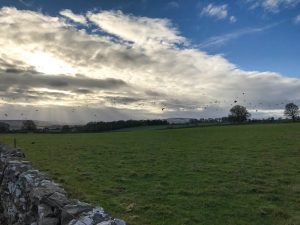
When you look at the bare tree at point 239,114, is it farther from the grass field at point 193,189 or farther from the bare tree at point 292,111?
the grass field at point 193,189

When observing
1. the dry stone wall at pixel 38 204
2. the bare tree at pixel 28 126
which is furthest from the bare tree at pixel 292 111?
the dry stone wall at pixel 38 204

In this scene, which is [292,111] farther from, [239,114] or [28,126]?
[28,126]

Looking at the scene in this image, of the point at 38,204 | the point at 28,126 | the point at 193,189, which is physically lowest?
the point at 193,189

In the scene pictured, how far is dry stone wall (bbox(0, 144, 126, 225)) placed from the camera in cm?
506

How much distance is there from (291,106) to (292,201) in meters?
106

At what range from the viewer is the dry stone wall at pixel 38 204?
199 inches

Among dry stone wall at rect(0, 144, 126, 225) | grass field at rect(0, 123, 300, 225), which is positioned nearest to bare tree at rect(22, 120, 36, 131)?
grass field at rect(0, 123, 300, 225)

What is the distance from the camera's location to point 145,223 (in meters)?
9.34

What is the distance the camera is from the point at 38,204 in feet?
20.4

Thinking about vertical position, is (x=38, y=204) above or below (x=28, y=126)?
below

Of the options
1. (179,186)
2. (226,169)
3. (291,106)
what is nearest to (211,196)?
(179,186)

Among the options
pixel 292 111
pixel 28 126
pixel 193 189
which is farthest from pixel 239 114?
pixel 193 189

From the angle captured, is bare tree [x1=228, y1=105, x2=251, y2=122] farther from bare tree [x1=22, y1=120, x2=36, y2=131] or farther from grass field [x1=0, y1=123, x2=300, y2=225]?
grass field [x1=0, y1=123, x2=300, y2=225]

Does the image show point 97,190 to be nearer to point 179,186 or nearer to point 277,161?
point 179,186
